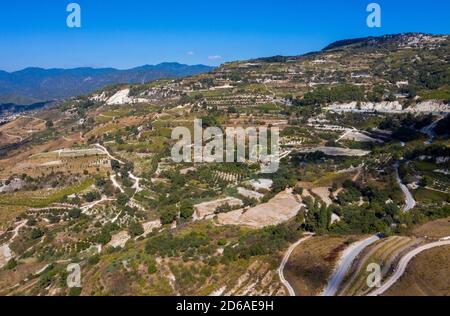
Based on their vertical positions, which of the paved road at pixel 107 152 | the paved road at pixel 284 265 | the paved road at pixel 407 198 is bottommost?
the paved road at pixel 284 265

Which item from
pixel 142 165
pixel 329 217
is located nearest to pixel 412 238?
pixel 329 217

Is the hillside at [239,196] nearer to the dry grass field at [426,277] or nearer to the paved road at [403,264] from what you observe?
the dry grass field at [426,277]

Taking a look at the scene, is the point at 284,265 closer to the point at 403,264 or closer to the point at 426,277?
the point at 403,264

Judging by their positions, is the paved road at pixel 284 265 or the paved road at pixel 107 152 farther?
the paved road at pixel 107 152

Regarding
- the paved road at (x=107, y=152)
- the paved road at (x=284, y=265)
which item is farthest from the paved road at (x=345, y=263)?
the paved road at (x=107, y=152)

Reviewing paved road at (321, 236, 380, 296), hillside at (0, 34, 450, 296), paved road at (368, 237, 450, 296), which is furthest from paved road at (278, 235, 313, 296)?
paved road at (368, 237, 450, 296)

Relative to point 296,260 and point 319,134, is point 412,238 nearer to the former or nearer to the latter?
point 296,260
